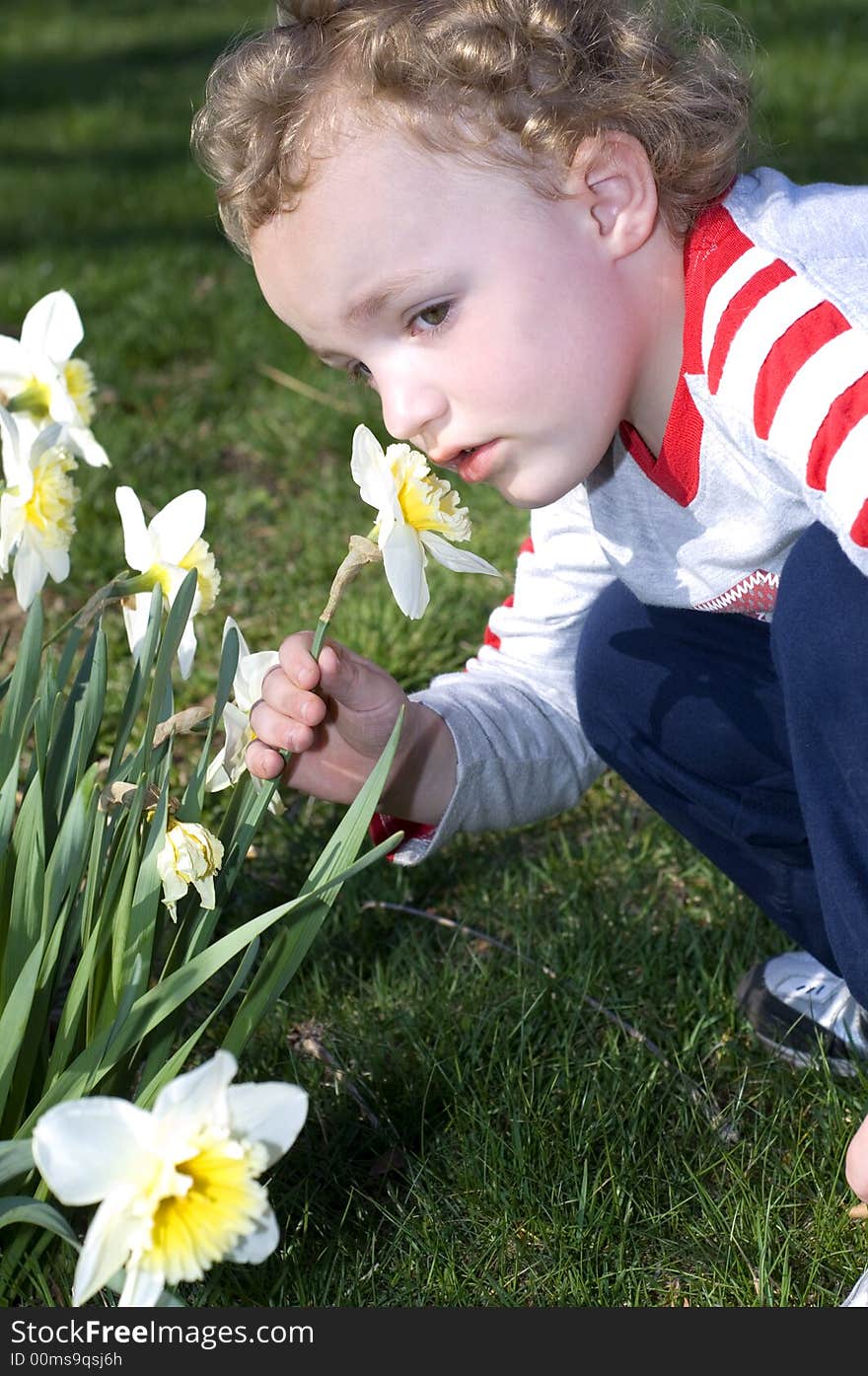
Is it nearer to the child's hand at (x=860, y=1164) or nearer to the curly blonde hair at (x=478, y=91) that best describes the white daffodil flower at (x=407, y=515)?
the curly blonde hair at (x=478, y=91)

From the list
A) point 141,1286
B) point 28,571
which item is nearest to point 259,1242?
point 141,1286

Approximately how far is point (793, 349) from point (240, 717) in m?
0.59

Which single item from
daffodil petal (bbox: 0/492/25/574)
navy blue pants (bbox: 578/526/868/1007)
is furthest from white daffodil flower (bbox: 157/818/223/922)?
navy blue pants (bbox: 578/526/868/1007)

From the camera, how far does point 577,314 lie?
4.84ft

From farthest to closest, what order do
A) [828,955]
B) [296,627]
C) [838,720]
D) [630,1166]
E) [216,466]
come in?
[216,466], [296,627], [828,955], [630,1166], [838,720]

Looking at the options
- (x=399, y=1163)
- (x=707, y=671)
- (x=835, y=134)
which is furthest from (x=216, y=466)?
(x=835, y=134)

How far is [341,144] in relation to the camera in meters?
1.45

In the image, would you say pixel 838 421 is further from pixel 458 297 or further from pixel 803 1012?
pixel 803 1012

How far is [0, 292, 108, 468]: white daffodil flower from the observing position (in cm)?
148

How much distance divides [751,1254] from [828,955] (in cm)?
44

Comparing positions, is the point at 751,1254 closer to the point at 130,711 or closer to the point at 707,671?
the point at 707,671

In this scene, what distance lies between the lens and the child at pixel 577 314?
1.38 meters

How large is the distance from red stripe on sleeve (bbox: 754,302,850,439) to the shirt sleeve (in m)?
0.44

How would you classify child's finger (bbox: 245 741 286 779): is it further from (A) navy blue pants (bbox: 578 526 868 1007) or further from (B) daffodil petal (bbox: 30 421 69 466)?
(A) navy blue pants (bbox: 578 526 868 1007)
